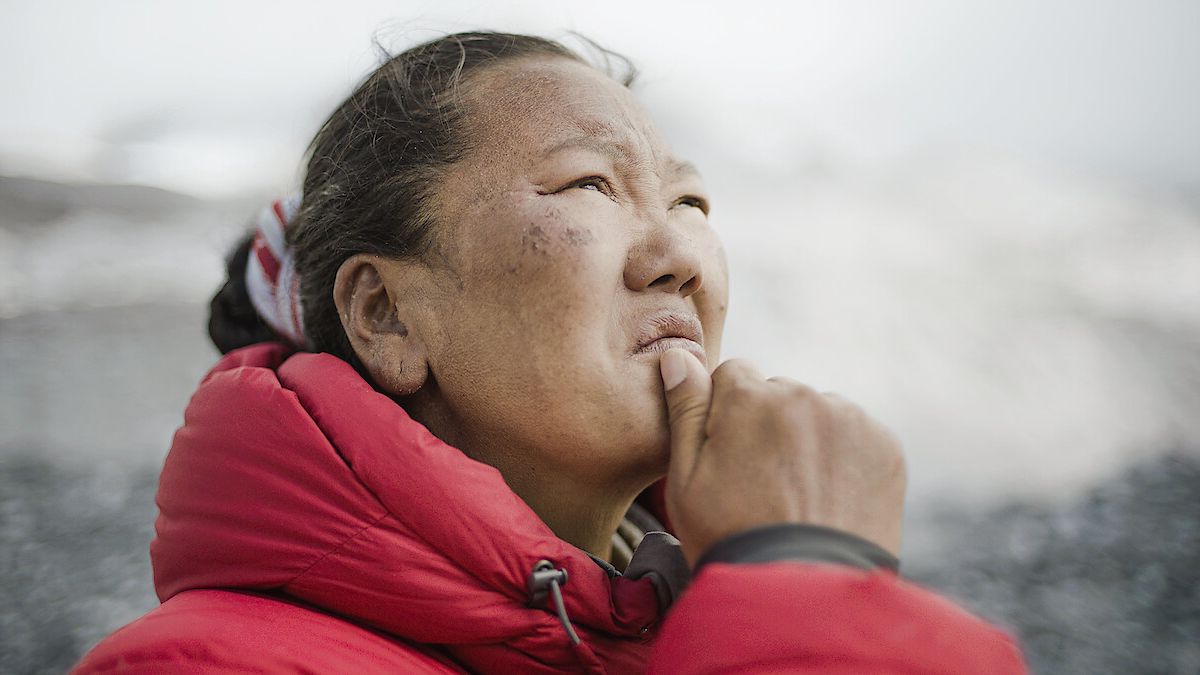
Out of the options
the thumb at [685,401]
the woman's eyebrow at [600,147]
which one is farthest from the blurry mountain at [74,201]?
the thumb at [685,401]

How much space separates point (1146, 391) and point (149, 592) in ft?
9.01

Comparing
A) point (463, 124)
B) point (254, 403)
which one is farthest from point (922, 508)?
point (254, 403)

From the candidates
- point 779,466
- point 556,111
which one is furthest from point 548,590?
point 556,111

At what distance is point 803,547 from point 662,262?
52 centimetres

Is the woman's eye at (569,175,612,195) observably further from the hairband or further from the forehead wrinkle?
the hairband

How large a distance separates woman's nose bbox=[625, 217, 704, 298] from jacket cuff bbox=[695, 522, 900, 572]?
1.49 ft

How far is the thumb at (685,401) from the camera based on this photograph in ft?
3.96

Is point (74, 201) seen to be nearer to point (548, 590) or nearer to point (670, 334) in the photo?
point (670, 334)

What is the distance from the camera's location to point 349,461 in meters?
1.25

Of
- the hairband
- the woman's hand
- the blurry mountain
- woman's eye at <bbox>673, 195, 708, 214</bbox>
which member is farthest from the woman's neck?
the blurry mountain

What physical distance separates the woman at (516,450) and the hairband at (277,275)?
56 mm

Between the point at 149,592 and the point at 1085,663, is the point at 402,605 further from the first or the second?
the point at 1085,663

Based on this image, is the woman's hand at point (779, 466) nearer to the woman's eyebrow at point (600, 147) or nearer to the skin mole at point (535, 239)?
the skin mole at point (535, 239)

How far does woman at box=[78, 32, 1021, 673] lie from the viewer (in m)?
1.01
